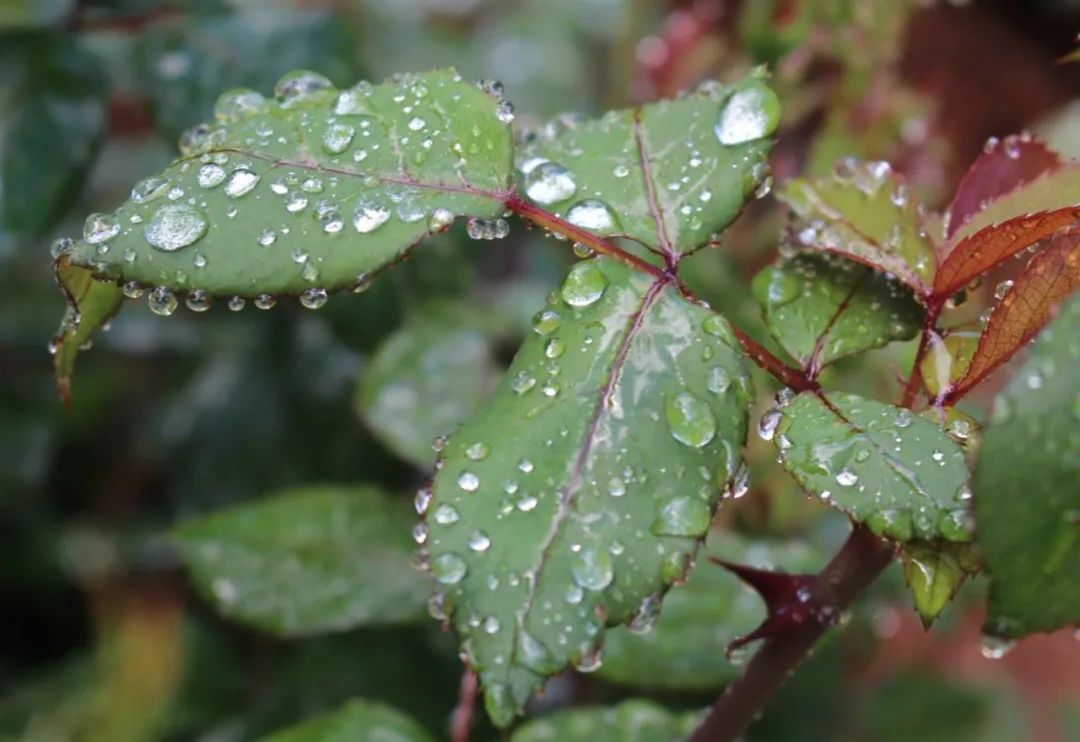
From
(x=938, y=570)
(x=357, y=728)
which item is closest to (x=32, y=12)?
(x=357, y=728)

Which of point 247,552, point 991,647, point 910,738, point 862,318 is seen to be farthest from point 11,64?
point 910,738

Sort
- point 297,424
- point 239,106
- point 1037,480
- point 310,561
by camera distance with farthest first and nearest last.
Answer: point 297,424 → point 310,561 → point 239,106 → point 1037,480

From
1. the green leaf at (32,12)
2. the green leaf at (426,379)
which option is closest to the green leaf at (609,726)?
the green leaf at (426,379)

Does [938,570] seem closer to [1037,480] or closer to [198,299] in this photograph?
[1037,480]

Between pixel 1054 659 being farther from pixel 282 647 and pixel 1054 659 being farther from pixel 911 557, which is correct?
pixel 911 557

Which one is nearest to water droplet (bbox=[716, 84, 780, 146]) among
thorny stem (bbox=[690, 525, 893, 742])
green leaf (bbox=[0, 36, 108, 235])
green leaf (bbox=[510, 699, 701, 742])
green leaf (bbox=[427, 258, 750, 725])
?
green leaf (bbox=[427, 258, 750, 725])

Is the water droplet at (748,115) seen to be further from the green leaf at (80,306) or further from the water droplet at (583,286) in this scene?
the green leaf at (80,306)

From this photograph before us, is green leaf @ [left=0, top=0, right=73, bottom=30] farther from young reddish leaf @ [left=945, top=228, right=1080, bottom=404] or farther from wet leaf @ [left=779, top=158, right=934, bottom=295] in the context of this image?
young reddish leaf @ [left=945, top=228, right=1080, bottom=404]
